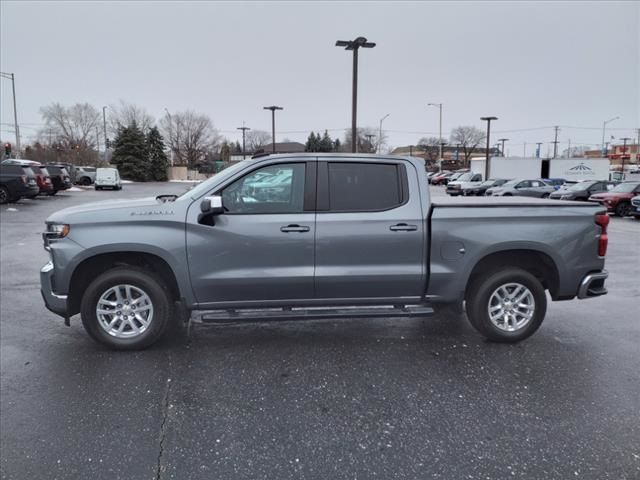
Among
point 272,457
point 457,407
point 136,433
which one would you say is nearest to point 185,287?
point 136,433

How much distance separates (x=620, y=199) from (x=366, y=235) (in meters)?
20.5

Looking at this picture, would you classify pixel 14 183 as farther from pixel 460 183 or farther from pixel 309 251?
pixel 460 183

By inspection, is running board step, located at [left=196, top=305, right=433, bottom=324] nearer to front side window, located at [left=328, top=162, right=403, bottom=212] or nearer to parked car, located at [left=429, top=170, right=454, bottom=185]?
front side window, located at [left=328, top=162, right=403, bottom=212]

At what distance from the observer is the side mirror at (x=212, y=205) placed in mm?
4219

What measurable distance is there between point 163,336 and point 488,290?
332 cm

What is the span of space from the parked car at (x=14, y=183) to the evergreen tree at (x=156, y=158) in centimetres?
4467

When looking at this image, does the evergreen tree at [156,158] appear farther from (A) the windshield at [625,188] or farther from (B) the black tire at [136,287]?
(B) the black tire at [136,287]

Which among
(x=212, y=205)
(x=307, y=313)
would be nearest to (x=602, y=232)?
(x=307, y=313)

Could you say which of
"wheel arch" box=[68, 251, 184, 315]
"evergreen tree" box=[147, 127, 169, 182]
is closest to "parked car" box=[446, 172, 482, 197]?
"wheel arch" box=[68, 251, 184, 315]

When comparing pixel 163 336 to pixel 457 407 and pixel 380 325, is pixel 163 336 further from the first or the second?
pixel 457 407

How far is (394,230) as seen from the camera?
14.9ft

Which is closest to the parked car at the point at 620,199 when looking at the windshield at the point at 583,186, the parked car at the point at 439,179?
the windshield at the point at 583,186

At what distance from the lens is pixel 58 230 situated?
436 centimetres

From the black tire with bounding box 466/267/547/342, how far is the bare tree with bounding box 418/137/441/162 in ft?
309
